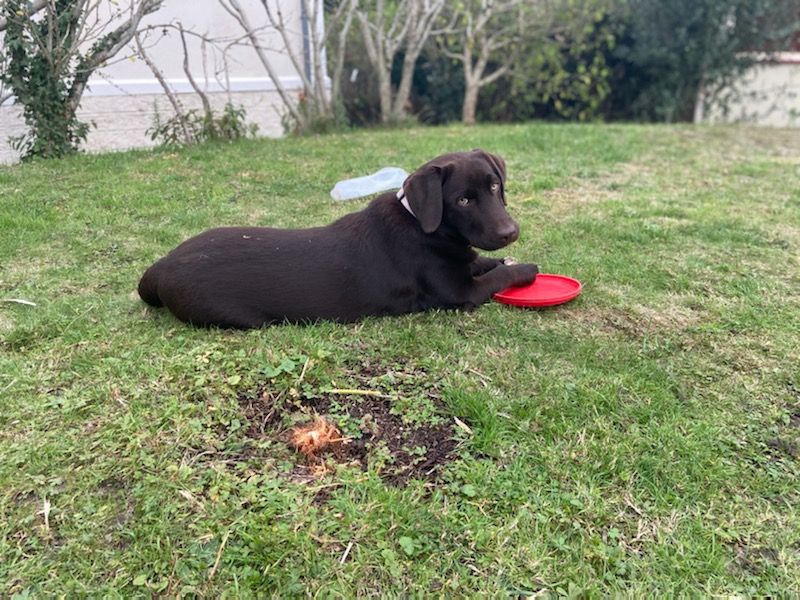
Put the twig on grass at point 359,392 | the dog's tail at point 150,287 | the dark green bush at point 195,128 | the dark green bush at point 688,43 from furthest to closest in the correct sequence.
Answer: the dark green bush at point 688,43 → the dark green bush at point 195,128 → the dog's tail at point 150,287 → the twig on grass at point 359,392

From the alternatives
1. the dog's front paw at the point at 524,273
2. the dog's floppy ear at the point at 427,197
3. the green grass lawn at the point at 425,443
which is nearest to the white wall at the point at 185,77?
the green grass lawn at the point at 425,443

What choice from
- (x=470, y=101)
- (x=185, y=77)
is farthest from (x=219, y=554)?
(x=470, y=101)

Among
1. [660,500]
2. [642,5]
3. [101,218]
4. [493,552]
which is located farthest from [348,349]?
[642,5]

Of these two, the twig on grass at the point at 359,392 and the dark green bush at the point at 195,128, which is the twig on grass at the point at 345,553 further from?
the dark green bush at the point at 195,128

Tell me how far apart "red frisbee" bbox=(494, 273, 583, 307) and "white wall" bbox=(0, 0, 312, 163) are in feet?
21.2

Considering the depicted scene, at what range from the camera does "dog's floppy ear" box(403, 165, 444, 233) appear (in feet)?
10.4

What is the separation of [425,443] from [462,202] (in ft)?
4.60

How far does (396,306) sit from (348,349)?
0.47m

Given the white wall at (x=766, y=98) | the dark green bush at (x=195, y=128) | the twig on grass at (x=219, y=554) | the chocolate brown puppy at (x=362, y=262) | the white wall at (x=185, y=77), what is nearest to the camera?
the twig on grass at (x=219, y=554)

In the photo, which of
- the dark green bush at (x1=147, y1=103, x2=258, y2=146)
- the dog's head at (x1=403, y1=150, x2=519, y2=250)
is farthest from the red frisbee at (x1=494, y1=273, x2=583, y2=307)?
the dark green bush at (x1=147, y1=103, x2=258, y2=146)

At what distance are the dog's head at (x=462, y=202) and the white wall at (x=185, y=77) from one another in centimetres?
613

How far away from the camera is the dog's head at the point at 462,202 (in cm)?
318

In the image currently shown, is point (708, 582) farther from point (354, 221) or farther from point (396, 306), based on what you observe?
point (354, 221)

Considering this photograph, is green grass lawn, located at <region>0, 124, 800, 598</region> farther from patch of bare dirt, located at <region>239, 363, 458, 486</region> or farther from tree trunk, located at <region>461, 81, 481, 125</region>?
tree trunk, located at <region>461, 81, 481, 125</region>
